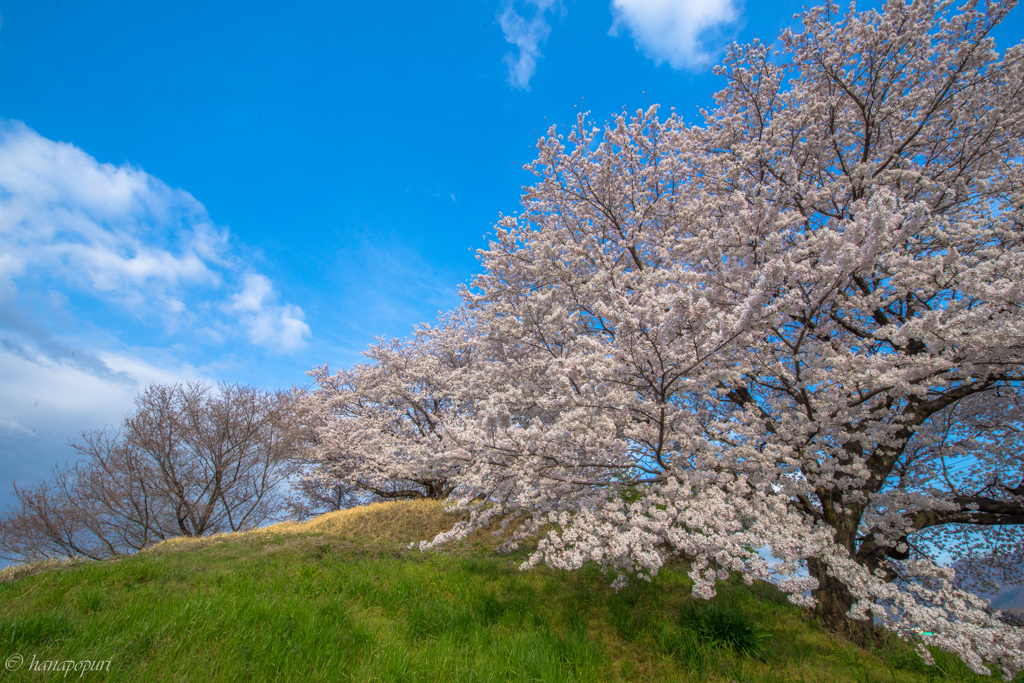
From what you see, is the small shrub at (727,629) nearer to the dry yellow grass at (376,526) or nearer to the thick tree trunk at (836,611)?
the thick tree trunk at (836,611)

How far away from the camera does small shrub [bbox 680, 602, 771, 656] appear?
5297 millimetres

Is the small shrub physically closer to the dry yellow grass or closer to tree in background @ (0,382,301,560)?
the dry yellow grass

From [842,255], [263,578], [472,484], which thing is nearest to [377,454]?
[263,578]

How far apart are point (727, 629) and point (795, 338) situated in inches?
161

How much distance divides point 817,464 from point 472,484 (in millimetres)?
4523

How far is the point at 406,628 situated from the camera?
208 inches

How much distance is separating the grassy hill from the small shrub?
0.06 feet

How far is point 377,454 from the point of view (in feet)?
60.7

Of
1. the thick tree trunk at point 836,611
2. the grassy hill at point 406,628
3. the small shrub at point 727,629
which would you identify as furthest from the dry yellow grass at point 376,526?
the thick tree trunk at point 836,611

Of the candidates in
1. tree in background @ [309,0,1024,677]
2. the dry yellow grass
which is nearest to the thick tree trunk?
tree in background @ [309,0,1024,677]

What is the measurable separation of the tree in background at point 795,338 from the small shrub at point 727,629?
2.75ft

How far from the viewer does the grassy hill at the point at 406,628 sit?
3.87 m

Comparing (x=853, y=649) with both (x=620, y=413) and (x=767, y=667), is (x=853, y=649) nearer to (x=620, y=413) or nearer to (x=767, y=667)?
(x=767, y=667)

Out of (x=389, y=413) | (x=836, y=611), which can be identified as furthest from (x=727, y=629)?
(x=389, y=413)
